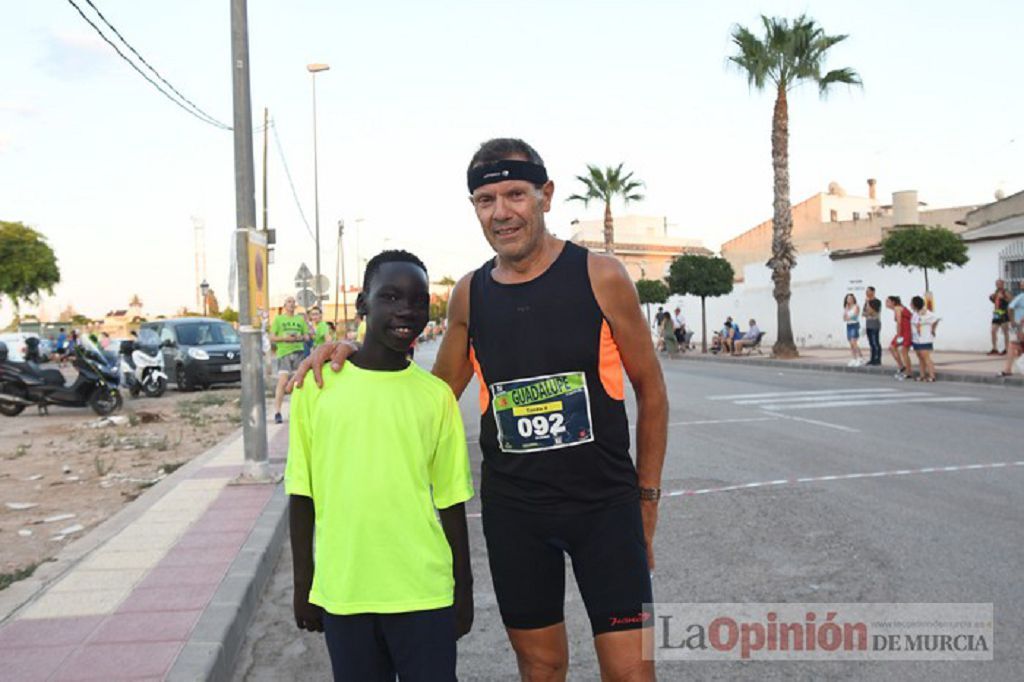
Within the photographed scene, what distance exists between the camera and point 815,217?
60.9 metres

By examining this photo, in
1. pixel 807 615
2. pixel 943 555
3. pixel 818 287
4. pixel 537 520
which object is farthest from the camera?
pixel 818 287

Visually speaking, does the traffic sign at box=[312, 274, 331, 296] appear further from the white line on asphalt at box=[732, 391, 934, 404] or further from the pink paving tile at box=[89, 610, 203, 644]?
the pink paving tile at box=[89, 610, 203, 644]

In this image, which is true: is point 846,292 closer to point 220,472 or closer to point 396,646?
point 220,472

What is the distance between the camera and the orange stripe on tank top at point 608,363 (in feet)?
9.11

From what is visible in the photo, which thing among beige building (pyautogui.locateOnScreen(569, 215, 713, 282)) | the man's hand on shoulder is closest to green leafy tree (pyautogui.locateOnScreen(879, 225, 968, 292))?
the man's hand on shoulder

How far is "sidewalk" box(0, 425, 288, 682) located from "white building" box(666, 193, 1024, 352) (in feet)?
74.4

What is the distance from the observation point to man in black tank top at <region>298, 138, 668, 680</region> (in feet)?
8.91

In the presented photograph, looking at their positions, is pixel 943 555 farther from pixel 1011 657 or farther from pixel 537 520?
pixel 537 520

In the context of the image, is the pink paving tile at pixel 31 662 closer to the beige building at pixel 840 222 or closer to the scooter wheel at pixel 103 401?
the scooter wheel at pixel 103 401

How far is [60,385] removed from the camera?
16.6 meters

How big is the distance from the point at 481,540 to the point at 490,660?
7.62 ft

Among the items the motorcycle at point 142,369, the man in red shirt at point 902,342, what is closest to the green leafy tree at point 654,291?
the man in red shirt at point 902,342

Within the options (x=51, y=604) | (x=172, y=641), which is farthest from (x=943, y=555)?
(x=51, y=604)

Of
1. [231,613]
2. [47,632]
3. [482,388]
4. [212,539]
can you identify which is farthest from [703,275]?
[482,388]
